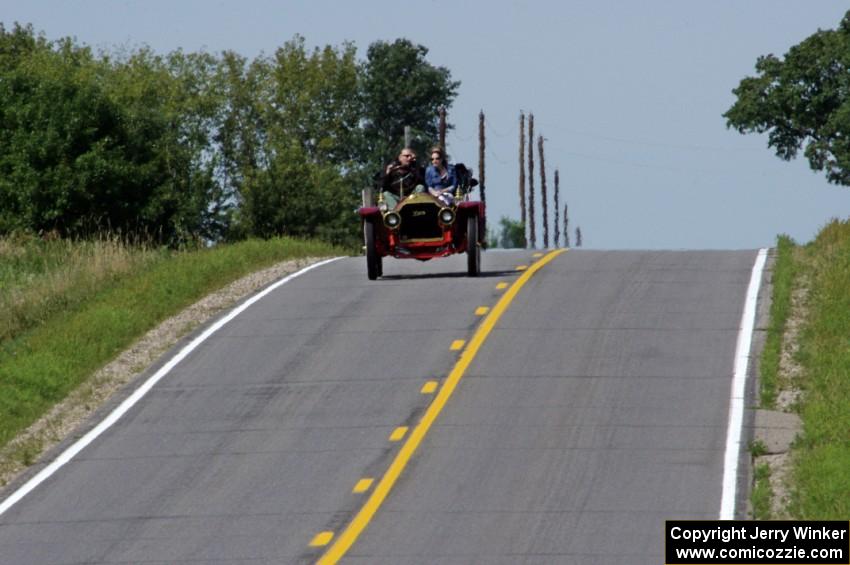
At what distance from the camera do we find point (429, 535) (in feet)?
49.5


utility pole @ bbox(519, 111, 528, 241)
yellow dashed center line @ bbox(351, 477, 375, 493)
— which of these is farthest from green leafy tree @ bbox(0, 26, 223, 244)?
yellow dashed center line @ bbox(351, 477, 375, 493)

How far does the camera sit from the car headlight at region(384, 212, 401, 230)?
28.0m

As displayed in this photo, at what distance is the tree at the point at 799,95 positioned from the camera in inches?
3068

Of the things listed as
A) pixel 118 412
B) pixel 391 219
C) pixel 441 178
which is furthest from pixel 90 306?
pixel 118 412

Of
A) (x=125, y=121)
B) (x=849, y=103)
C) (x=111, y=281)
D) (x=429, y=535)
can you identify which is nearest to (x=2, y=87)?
(x=125, y=121)

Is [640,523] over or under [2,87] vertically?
under

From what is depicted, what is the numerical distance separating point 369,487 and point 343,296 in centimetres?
1037

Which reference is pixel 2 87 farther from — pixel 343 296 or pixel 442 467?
pixel 442 467

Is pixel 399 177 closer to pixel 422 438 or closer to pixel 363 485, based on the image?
pixel 422 438

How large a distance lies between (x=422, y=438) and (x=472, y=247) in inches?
383

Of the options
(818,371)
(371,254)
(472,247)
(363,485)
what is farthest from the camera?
(371,254)

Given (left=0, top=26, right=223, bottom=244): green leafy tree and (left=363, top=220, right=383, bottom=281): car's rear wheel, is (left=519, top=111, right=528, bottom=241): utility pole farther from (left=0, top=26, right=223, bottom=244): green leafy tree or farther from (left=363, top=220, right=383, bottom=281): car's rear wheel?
(left=363, top=220, right=383, bottom=281): car's rear wheel

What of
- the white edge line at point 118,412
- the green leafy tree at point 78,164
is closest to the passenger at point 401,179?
the white edge line at point 118,412

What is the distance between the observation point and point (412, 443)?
18281 mm
